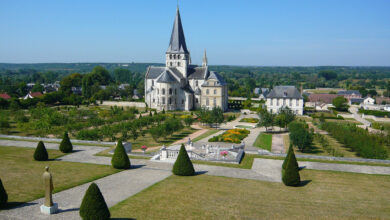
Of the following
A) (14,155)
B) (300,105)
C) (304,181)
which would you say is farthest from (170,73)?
(304,181)

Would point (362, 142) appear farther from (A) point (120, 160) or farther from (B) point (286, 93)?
(B) point (286, 93)

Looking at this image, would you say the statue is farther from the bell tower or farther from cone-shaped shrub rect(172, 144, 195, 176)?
the bell tower

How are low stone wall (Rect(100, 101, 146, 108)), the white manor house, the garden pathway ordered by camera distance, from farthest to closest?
1. low stone wall (Rect(100, 101, 146, 108))
2. the white manor house
3. the garden pathway

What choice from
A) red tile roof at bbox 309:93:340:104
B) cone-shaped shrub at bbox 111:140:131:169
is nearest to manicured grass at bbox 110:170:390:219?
cone-shaped shrub at bbox 111:140:131:169

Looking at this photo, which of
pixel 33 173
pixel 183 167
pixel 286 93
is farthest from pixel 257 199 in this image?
pixel 286 93

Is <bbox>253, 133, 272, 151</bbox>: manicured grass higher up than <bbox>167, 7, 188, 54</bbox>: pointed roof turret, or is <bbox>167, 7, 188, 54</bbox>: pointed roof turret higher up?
<bbox>167, 7, 188, 54</bbox>: pointed roof turret

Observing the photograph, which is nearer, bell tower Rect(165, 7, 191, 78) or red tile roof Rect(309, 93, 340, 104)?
bell tower Rect(165, 7, 191, 78)
